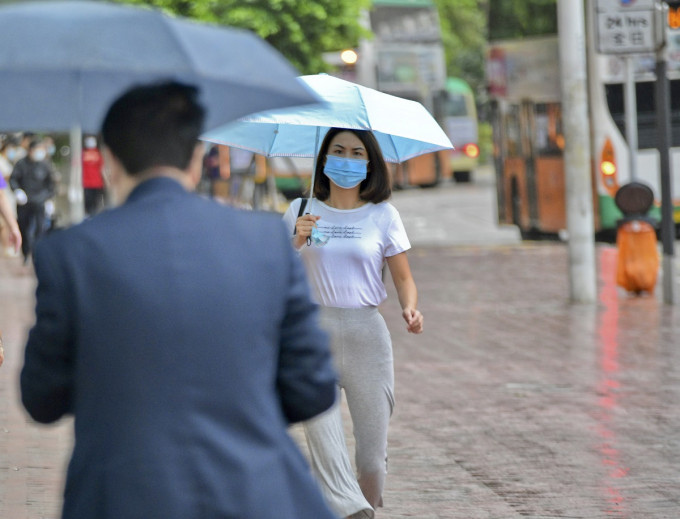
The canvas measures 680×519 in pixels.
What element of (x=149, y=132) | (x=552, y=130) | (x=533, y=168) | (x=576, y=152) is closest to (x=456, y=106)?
(x=533, y=168)

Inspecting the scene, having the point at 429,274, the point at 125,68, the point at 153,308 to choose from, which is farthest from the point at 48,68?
the point at 429,274

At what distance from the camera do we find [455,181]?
50.3m

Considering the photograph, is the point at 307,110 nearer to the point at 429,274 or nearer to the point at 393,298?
the point at 393,298

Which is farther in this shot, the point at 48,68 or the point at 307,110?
the point at 307,110

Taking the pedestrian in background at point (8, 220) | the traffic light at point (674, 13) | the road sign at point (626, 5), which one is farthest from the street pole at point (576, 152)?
the pedestrian in background at point (8, 220)

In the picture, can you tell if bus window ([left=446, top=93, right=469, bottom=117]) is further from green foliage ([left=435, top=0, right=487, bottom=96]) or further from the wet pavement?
the wet pavement

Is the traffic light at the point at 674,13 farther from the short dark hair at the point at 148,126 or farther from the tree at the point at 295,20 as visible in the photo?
the short dark hair at the point at 148,126

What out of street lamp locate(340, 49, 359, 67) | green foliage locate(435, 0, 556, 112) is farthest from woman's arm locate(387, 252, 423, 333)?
green foliage locate(435, 0, 556, 112)

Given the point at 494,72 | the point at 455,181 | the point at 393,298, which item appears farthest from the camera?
the point at 455,181

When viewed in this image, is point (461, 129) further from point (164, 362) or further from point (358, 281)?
point (164, 362)

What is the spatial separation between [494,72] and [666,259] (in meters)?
8.94

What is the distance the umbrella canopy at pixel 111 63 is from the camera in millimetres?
2621

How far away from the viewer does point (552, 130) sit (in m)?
21.0

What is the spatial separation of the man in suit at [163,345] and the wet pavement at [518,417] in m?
3.54
